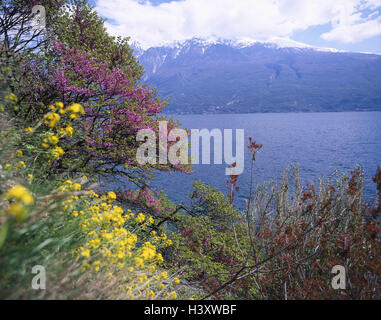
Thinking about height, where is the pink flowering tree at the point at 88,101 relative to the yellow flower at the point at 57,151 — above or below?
above

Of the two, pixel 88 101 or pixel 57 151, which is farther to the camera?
pixel 88 101

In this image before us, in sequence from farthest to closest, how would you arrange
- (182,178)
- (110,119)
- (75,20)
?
1. (182,178)
2. (75,20)
3. (110,119)

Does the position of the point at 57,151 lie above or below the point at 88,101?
below

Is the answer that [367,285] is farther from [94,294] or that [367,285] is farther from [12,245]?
[12,245]

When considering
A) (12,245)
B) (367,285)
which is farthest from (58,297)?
(367,285)

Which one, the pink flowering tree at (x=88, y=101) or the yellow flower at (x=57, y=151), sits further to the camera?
the pink flowering tree at (x=88, y=101)

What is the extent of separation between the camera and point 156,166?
8648 millimetres

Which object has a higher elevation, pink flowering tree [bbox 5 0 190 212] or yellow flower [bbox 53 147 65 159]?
pink flowering tree [bbox 5 0 190 212]

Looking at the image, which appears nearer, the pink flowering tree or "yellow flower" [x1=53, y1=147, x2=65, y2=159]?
"yellow flower" [x1=53, y1=147, x2=65, y2=159]

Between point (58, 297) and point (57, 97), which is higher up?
point (57, 97)
